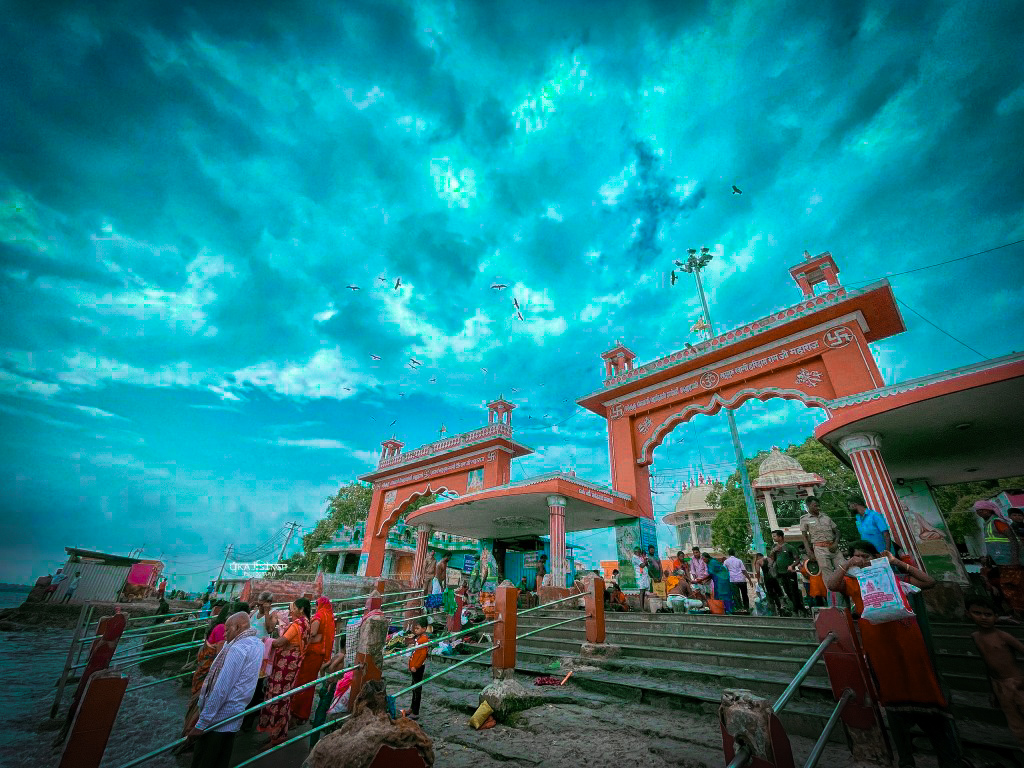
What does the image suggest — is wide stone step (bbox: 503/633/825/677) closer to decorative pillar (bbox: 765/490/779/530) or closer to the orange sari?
the orange sari

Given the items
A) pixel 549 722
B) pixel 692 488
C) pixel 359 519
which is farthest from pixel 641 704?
pixel 692 488

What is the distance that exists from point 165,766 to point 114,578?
2596 cm

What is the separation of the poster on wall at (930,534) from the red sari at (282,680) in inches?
429

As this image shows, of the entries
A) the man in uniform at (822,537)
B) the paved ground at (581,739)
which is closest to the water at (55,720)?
the paved ground at (581,739)

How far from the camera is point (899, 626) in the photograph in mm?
3393

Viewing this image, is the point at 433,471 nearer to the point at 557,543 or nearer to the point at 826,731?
the point at 557,543

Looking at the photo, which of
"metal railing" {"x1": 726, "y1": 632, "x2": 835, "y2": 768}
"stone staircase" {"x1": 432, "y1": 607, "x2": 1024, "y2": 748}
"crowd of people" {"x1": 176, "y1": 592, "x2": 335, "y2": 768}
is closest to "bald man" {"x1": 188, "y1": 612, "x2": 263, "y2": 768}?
"crowd of people" {"x1": 176, "y1": 592, "x2": 335, "y2": 768}

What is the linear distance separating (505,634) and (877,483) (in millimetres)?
7157

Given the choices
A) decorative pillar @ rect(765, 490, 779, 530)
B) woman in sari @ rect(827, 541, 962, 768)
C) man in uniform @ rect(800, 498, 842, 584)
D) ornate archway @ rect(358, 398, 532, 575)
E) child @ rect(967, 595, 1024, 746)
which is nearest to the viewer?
child @ rect(967, 595, 1024, 746)

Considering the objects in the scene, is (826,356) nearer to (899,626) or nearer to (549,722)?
(899,626)

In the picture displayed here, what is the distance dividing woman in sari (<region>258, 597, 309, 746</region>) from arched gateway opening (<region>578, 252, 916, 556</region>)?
31.3 feet

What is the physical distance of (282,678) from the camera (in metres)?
5.02

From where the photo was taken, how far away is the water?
16.7 ft

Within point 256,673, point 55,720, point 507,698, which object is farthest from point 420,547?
point 256,673
